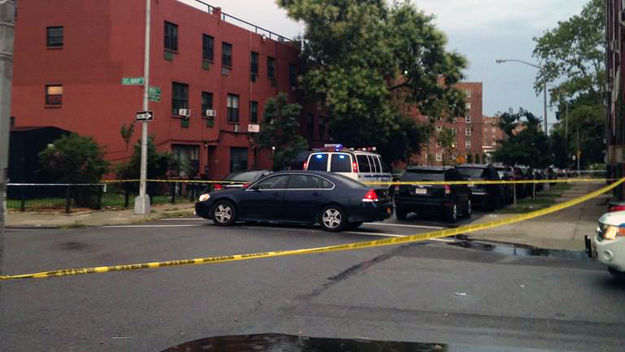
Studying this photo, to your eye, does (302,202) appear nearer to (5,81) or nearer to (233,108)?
(5,81)

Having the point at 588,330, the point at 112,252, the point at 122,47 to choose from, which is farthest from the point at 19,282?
the point at 122,47

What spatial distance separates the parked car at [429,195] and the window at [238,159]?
54.2 ft

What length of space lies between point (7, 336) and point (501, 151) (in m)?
24.8

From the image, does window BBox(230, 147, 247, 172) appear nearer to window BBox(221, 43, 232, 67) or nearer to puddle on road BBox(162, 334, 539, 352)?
window BBox(221, 43, 232, 67)

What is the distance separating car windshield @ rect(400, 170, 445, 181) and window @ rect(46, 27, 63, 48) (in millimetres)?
18854

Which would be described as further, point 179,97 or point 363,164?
point 179,97

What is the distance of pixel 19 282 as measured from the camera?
781 centimetres

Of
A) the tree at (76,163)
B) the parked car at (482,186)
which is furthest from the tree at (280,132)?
the tree at (76,163)

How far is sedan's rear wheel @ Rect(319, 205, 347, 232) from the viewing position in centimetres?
1324

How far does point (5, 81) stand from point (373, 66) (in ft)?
103

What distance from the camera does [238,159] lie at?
32.3 m

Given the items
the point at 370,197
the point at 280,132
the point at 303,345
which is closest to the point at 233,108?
the point at 280,132

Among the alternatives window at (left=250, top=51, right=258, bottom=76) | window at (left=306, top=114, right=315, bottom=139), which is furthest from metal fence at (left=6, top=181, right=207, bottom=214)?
window at (left=306, top=114, right=315, bottom=139)

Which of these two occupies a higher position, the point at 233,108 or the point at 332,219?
the point at 233,108
